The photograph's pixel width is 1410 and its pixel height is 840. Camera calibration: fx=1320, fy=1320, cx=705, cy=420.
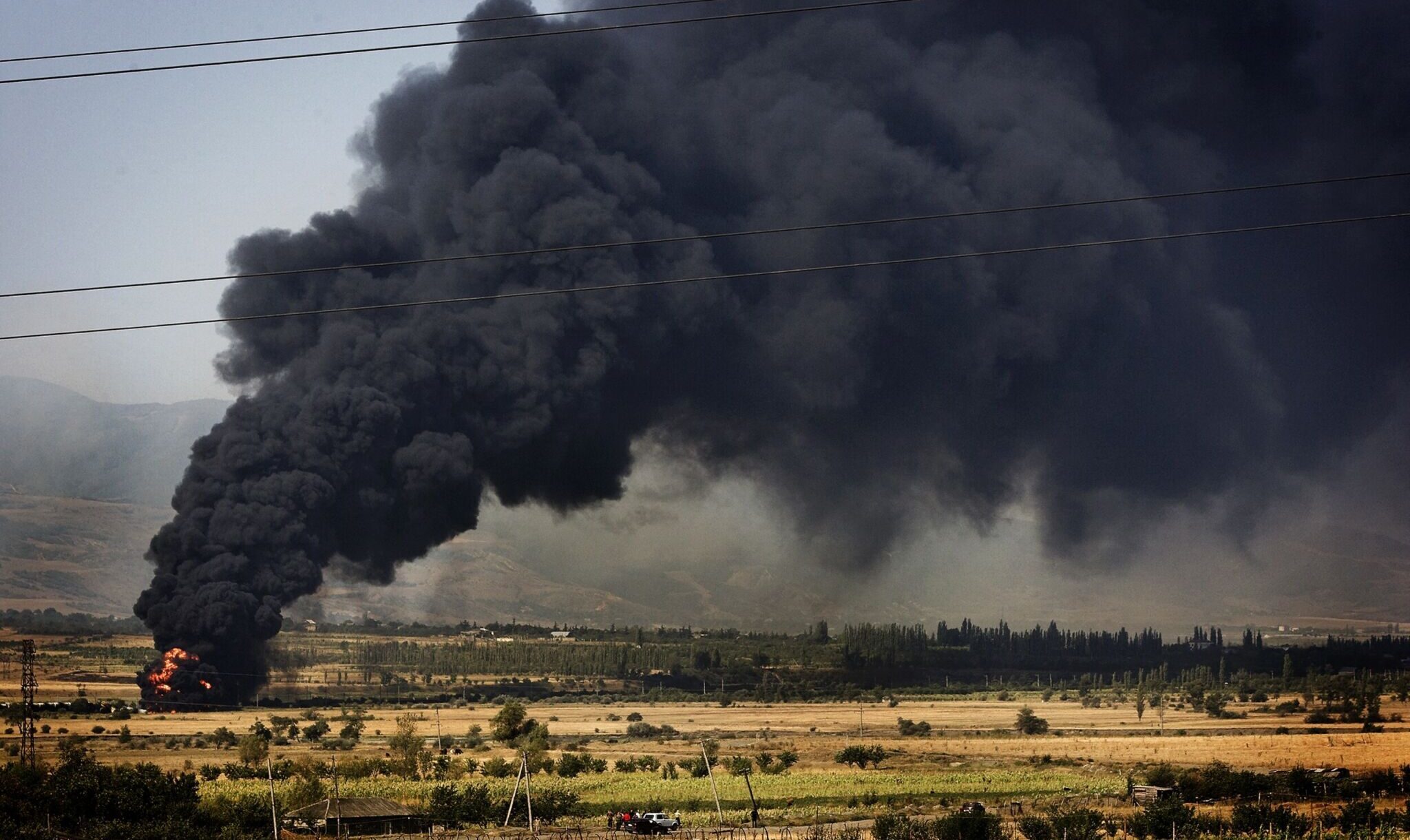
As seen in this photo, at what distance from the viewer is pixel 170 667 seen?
335ft

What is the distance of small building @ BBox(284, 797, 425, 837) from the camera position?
57.4 m

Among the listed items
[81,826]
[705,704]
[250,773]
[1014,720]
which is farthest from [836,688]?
[81,826]

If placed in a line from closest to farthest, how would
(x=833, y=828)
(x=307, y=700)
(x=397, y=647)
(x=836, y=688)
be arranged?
(x=833, y=828) < (x=307, y=700) < (x=836, y=688) < (x=397, y=647)

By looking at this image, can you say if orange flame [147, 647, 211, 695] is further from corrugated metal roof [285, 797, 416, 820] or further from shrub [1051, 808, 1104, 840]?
shrub [1051, 808, 1104, 840]

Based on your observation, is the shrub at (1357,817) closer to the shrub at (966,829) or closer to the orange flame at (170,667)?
the shrub at (966,829)

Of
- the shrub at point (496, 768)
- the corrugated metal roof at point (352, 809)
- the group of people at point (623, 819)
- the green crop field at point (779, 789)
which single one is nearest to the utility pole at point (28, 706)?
the green crop field at point (779, 789)

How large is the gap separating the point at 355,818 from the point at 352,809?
1.50 meters

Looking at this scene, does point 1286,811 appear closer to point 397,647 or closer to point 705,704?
point 705,704

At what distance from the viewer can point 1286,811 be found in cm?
5781

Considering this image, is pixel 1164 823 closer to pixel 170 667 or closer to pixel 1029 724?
pixel 1029 724

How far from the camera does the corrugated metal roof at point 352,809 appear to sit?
190ft

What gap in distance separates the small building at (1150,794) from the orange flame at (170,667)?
69421 millimetres

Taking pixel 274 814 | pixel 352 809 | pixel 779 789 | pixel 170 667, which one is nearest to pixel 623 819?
pixel 352 809

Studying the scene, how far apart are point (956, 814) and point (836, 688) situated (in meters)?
111
